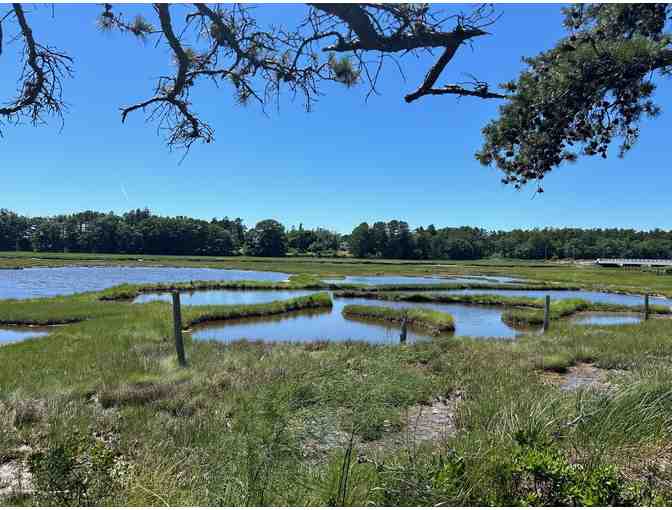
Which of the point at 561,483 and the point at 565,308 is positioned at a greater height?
the point at 561,483

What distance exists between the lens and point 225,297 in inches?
1459

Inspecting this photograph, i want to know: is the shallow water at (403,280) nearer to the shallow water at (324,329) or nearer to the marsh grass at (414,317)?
the marsh grass at (414,317)

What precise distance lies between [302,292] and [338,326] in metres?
17.8

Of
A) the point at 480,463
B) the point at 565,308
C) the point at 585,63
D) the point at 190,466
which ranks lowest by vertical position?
the point at 565,308

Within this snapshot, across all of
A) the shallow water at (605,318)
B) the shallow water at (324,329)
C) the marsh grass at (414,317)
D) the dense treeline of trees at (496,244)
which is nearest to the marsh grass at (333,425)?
the shallow water at (324,329)

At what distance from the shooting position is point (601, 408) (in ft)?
17.3

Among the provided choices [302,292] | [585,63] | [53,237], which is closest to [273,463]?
[585,63]

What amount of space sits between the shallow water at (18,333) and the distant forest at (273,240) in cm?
12894

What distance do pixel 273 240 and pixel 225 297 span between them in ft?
381

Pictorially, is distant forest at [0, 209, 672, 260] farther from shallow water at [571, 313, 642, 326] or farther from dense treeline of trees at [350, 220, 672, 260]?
shallow water at [571, 313, 642, 326]

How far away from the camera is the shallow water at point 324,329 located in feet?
67.9

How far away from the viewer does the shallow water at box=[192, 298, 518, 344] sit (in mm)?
20703

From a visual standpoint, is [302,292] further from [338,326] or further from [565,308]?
[565,308]

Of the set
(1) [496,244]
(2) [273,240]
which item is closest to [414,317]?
(2) [273,240]
